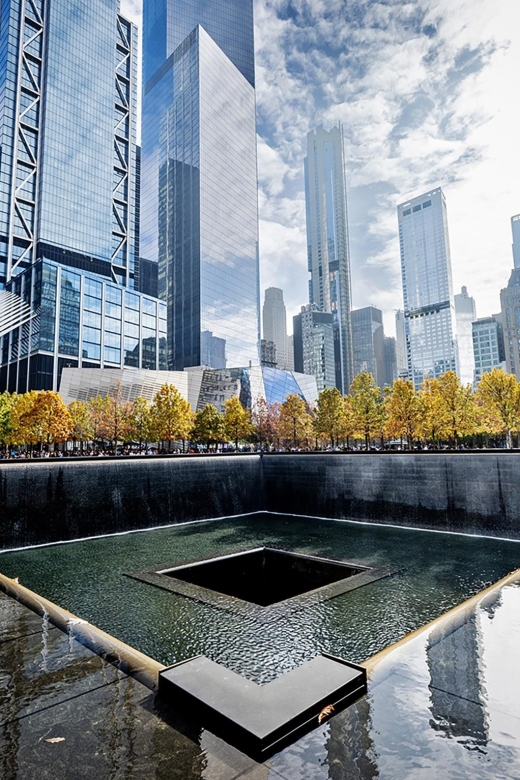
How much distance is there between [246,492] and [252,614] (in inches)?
686

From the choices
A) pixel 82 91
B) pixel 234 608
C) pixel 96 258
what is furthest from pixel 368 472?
pixel 82 91

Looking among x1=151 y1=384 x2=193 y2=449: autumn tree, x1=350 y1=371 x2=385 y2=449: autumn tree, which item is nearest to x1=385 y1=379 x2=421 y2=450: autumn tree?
x1=350 y1=371 x2=385 y2=449: autumn tree

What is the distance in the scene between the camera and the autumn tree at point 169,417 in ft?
145

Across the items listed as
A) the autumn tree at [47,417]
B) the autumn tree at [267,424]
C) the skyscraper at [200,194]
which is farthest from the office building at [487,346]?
the autumn tree at [47,417]

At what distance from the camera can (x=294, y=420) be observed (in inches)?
1868

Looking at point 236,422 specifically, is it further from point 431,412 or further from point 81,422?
point 431,412

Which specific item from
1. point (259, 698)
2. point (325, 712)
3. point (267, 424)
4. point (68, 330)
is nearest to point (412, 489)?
point (325, 712)

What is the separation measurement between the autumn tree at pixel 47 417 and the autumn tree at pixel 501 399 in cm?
3520

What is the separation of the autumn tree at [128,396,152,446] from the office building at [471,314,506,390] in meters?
125

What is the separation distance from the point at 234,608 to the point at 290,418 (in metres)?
38.5

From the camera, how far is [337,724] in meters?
3.58

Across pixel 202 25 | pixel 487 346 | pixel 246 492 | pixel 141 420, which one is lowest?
pixel 246 492

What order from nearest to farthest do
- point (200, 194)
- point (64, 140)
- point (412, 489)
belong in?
point (412, 489)
point (64, 140)
point (200, 194)

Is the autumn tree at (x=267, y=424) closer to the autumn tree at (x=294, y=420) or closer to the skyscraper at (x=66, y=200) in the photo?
the autumn tree at (x=294, y=420)
